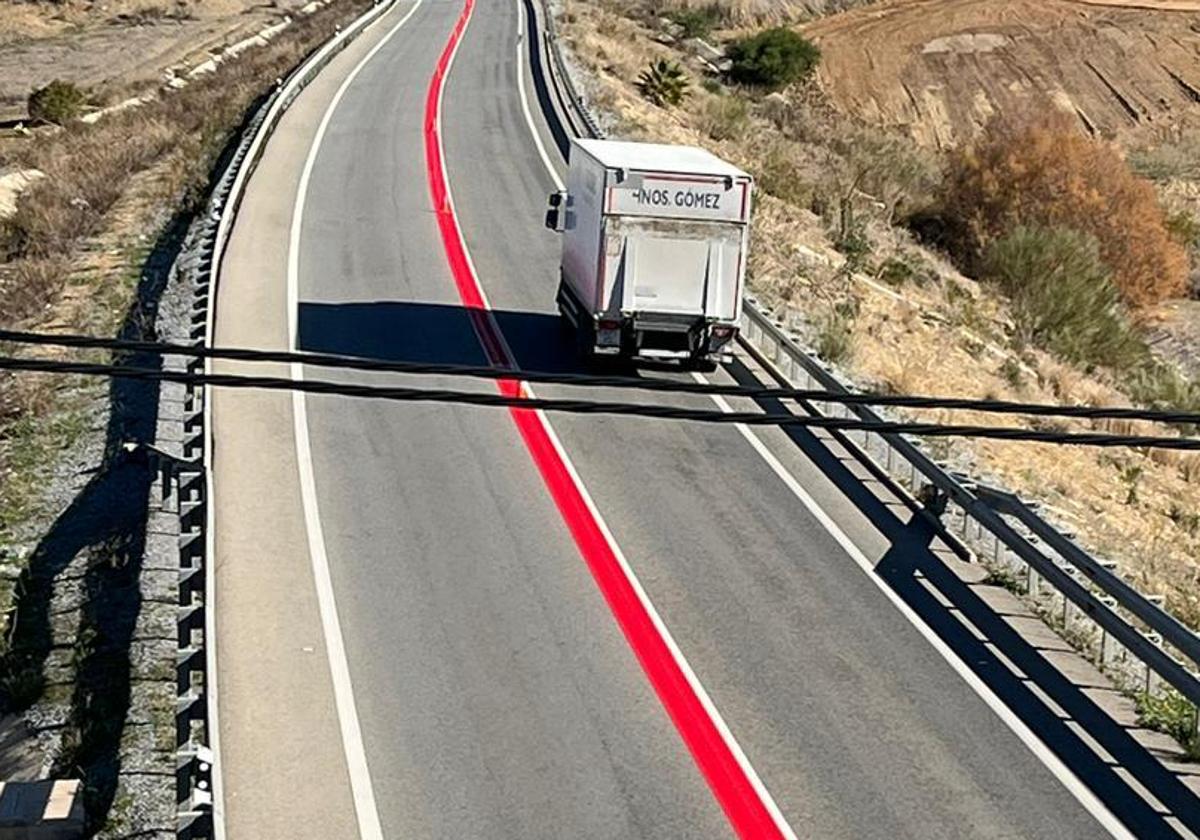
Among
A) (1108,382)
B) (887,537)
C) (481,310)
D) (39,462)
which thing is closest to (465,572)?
(887,537)

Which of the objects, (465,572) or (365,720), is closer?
(365,720)

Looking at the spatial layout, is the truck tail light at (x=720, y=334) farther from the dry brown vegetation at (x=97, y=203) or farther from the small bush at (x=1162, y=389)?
the small bush at (x=1162, y=389)

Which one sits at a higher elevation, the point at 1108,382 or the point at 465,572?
the point at 465,572

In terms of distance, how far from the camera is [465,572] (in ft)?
49.9

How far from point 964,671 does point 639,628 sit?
9.03 feet

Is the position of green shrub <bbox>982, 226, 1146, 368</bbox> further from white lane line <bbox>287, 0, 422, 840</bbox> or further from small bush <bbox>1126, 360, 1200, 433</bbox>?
white lane line <bbox>287, 0, 422, 840</bbox>

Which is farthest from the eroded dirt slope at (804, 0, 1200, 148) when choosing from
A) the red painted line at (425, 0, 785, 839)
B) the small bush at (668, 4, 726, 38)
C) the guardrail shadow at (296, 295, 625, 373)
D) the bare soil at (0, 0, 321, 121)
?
the red painted line at (425, 0, 785, 839)

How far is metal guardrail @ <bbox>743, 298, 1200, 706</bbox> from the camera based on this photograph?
12.7 metres

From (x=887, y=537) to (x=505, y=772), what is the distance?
20.6ft

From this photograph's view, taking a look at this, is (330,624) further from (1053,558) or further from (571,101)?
(571,101)

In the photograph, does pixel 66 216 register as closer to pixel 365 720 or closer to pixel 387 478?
pixel 387 478

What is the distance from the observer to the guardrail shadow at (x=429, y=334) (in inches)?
875

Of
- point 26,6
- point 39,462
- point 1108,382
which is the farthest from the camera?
point 26,6

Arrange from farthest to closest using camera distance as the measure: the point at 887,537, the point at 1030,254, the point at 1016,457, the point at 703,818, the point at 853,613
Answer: the point at 1030,254 < the point at 1016,457 < the point at 887,537 < the point at 853,613 < the point at 703,818
